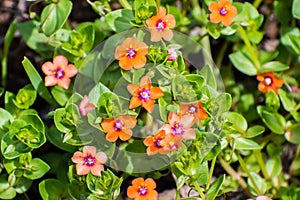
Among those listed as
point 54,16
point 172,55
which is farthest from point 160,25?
point 54,16

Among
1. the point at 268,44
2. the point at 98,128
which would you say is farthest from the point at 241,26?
the point at 98,128

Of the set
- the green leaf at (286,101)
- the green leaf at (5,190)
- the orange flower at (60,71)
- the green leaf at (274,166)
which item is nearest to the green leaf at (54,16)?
the orange flower at (60,71)

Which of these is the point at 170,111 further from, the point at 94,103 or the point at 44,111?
the point at 44,111

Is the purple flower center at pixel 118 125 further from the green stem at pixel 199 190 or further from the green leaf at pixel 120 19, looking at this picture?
the green leaf at pixel 120 19

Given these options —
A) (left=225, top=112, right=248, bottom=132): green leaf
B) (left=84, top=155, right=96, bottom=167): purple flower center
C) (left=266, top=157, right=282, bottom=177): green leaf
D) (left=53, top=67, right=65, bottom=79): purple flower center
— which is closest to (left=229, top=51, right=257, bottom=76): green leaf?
(left=225, top=112, right=248, bottom=132): green leaf

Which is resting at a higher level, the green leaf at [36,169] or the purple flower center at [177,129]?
the purple flower center at [177,129]
